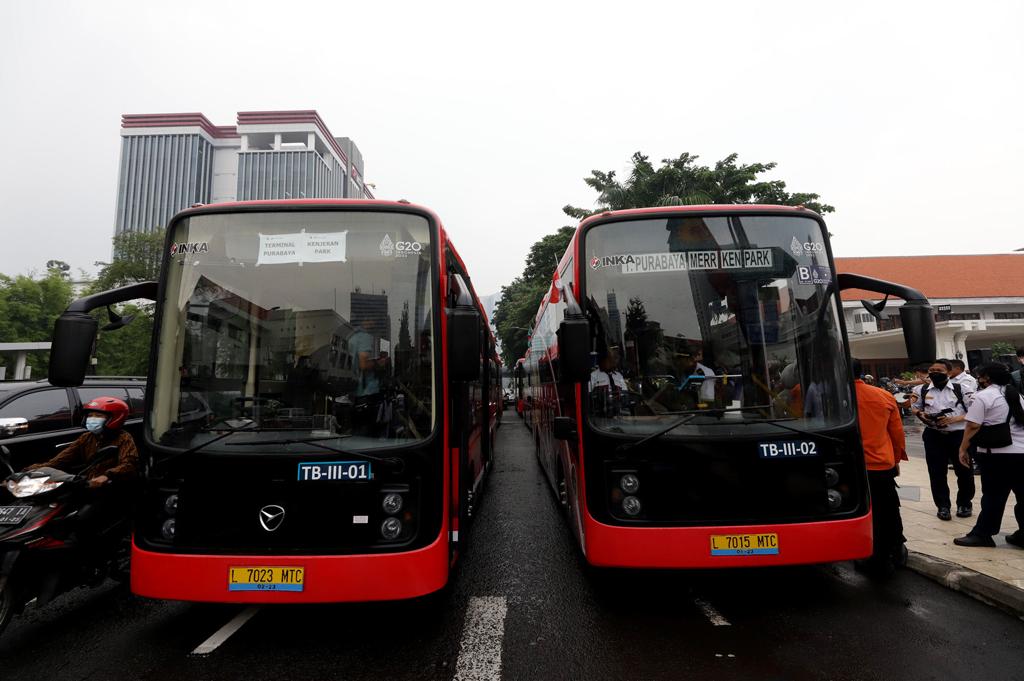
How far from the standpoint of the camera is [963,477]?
5945 mm

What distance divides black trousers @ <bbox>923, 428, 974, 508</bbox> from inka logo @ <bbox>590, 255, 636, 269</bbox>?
4.83 meters

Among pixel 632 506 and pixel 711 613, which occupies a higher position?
pixel 632 506

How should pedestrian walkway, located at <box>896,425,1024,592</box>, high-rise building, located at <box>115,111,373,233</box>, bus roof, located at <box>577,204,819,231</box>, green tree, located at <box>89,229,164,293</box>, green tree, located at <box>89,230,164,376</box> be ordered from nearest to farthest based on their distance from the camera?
bus roof, located at <box>577,204,819,231</box>
pedestrian walkway, located at <box>896,425,1024,592</box>
green tree, located at <box>89,230,164,376</box>
green tree, located at <box>89,229,164,293</box>
high-rise building, located at <box>115,111,373,233</box>

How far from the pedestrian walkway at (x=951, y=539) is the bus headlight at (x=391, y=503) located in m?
4.62

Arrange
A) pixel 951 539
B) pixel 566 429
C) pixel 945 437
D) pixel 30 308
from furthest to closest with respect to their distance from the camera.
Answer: pixel 30 308, pixel 945 437, pixel 951 539, pixel 566 429

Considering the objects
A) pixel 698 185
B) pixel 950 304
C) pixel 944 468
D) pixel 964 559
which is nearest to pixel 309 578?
pixel 964 559

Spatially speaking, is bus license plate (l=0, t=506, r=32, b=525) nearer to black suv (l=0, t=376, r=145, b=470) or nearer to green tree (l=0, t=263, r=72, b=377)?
black suv (l=0, t=376, r=145, b=470)

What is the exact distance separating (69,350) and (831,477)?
5143 mm

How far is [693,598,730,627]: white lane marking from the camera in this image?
147 inches

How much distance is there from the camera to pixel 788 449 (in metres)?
3.69

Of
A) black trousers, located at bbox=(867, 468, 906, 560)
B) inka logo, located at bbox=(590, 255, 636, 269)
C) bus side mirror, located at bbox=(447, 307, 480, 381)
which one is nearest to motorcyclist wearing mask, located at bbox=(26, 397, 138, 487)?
bus side mirror, located at bbox=(447, 307, 480, 381)

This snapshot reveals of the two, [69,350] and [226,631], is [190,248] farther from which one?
[226,631]

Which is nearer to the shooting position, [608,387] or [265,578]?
[265,578]

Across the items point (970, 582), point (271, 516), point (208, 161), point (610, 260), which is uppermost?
point (208, 161)
